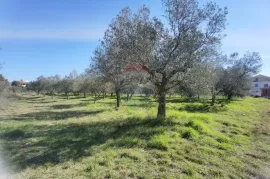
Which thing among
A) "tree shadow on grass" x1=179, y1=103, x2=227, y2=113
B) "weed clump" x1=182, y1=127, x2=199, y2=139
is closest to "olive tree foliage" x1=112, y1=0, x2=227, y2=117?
"weed clump" x1=182, y1=127, x2=199, y2=139

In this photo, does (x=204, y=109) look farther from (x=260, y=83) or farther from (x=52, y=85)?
(x=260, y=83)

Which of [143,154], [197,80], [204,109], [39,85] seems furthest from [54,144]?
[39,85]

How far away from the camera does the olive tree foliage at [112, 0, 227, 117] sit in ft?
42.6

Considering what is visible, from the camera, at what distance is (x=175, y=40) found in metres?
13.3

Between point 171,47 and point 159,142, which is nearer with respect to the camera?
point 159,142

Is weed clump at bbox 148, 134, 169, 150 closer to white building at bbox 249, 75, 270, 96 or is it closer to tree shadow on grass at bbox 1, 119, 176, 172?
tree shadow on grass at bbox 1, 119, 176, 172

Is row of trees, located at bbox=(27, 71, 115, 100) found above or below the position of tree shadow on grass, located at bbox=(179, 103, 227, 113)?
above

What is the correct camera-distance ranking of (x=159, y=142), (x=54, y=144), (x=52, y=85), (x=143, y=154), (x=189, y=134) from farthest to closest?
1. (x=52, y=85)
2. (x=189, y=134)
3. (x=54, y=144)
4. (x=159, y=142)
5. (x=143, y=154)

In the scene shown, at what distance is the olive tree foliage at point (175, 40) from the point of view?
13.0 meters

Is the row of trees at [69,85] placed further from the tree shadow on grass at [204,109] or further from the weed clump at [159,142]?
the weed clump at [159,142]

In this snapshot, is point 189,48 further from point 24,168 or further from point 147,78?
point 24,168

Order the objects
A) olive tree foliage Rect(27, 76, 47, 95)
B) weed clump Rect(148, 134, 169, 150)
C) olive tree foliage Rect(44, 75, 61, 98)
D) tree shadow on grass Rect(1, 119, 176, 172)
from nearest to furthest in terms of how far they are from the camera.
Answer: tree shadow on grass Rect(1, 119, 176, 172) → weed clump Rect(148, 134, 169, 150) → olive tree foliage Rect(44, 75, 61, 98) → olive tree foliage Rect(27, 76, 47, 95)

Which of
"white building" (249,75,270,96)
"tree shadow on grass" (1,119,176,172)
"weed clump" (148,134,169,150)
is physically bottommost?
"tree shadow on grass" (1,119,176,172)

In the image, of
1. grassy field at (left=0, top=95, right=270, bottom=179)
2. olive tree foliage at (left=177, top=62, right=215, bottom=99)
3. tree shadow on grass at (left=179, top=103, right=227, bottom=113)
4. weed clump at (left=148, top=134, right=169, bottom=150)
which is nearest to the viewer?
grassy field at (left=0, top=95, right=270, bottom=179)
